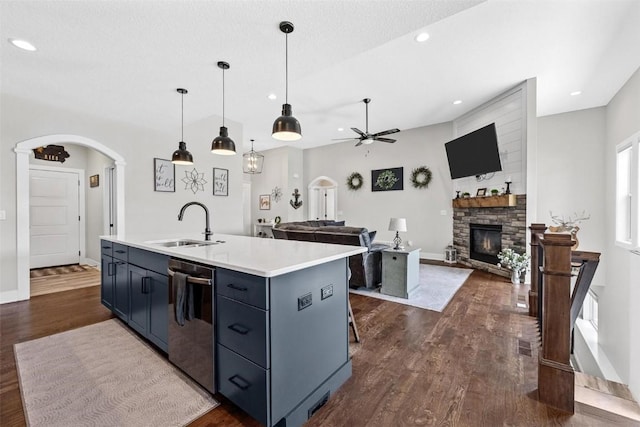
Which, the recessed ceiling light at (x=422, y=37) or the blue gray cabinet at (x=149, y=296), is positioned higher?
the recessed ceiling light at (x=422, y=37)

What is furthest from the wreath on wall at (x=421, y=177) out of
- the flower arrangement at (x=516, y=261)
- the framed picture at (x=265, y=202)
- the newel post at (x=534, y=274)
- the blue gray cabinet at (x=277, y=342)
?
the blue gray cabinet at (x=277, y=342)

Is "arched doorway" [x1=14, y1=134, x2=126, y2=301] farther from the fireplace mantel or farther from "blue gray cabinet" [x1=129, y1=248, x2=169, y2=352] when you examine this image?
the fireplace mantel

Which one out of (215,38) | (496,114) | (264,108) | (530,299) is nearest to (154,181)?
(264,108)

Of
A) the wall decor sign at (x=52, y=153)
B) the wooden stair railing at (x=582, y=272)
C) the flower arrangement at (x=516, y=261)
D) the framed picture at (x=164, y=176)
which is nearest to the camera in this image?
the wooden stair railing at (x=582, y=272)

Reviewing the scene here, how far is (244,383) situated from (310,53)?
2658 mm

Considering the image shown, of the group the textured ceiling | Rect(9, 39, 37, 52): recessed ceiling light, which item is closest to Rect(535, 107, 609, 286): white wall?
the textured ceiling

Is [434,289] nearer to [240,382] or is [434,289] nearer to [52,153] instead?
[240,382]

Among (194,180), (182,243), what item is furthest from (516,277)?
(194,180)

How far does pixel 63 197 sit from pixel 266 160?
523 cm

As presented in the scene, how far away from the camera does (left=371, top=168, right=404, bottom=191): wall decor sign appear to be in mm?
7105

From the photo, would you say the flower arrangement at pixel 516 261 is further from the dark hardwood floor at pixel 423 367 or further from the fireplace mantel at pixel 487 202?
the dark hardwood floor at pixel 423 367

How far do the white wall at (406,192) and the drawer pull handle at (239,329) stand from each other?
5978 mm

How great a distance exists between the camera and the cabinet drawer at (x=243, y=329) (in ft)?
4.36

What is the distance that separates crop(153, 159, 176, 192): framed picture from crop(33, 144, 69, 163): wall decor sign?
8.19 feet
